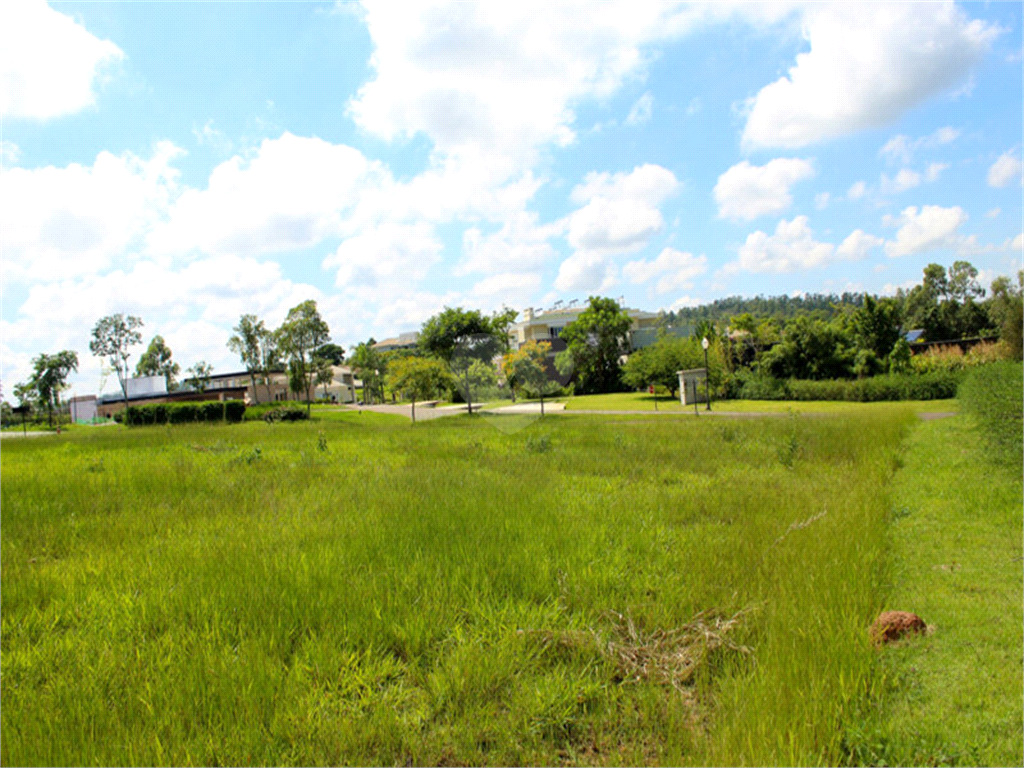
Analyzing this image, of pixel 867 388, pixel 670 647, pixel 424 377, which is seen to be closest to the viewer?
pixel 670 647

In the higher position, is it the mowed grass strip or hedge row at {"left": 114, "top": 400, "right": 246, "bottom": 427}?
hedge row at {"left": 114, "top": 400, "right": 246, "bottom": 427}

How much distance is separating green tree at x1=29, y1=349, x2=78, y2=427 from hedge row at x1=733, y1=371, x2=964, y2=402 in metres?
60.4

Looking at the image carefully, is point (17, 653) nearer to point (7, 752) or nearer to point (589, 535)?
point (7, 752)

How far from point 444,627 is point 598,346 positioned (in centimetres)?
4748

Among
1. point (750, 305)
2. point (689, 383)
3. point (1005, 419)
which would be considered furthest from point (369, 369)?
point (750, 305)

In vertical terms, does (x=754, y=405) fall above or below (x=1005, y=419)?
below

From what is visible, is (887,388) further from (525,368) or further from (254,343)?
(254,343)

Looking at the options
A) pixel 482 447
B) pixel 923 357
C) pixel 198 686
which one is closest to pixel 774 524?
pixel 198 686

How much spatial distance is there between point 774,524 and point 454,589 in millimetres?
3581

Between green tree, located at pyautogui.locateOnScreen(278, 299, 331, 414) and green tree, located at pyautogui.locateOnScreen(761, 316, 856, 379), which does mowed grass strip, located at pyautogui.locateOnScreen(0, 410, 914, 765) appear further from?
green tree, located at pyautogui.locateOnScreen(278, 299, 331, 414)

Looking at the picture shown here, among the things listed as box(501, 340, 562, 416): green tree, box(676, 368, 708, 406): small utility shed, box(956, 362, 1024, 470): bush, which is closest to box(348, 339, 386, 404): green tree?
box(676, 368, 708, 406): small utility shed

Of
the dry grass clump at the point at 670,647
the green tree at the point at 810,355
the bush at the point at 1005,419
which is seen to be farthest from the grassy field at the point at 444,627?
the green tree at the point at 810,355

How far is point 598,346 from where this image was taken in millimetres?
50062

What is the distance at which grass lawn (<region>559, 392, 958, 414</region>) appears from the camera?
84.0 ft
